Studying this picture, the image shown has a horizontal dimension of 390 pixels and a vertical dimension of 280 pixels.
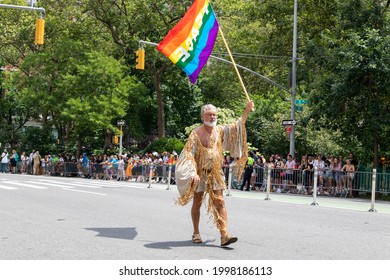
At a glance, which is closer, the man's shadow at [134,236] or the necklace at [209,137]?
the man's shadow at [134,236]

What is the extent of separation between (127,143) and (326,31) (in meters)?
23.7

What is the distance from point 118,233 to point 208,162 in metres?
2.00

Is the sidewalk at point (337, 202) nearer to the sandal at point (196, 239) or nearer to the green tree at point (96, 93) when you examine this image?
the sandal at point (196, 239)

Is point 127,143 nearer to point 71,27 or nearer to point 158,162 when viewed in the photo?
point 71,27

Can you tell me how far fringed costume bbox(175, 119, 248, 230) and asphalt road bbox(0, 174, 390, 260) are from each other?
0.71 metres

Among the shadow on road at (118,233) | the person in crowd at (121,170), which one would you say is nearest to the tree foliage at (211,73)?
the person in crowd at (121,170)

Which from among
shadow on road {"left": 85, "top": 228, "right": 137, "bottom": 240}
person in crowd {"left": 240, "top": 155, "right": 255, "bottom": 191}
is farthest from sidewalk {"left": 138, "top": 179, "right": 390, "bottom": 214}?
shadow on road {"left": 85, "top": 228, "right": 137, "bottom": 240}

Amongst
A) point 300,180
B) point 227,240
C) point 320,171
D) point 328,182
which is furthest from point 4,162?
point 227,240

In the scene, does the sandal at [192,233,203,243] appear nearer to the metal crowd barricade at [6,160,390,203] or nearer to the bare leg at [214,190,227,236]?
the bare leg at [214,190,227,236]

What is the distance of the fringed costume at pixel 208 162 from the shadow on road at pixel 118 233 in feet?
3.67

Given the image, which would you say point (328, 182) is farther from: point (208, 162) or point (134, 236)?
point (208, 162)

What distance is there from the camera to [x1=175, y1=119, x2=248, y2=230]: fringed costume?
8.61 m

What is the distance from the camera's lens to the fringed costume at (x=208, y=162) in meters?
8.61

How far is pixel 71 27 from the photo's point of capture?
152ft
